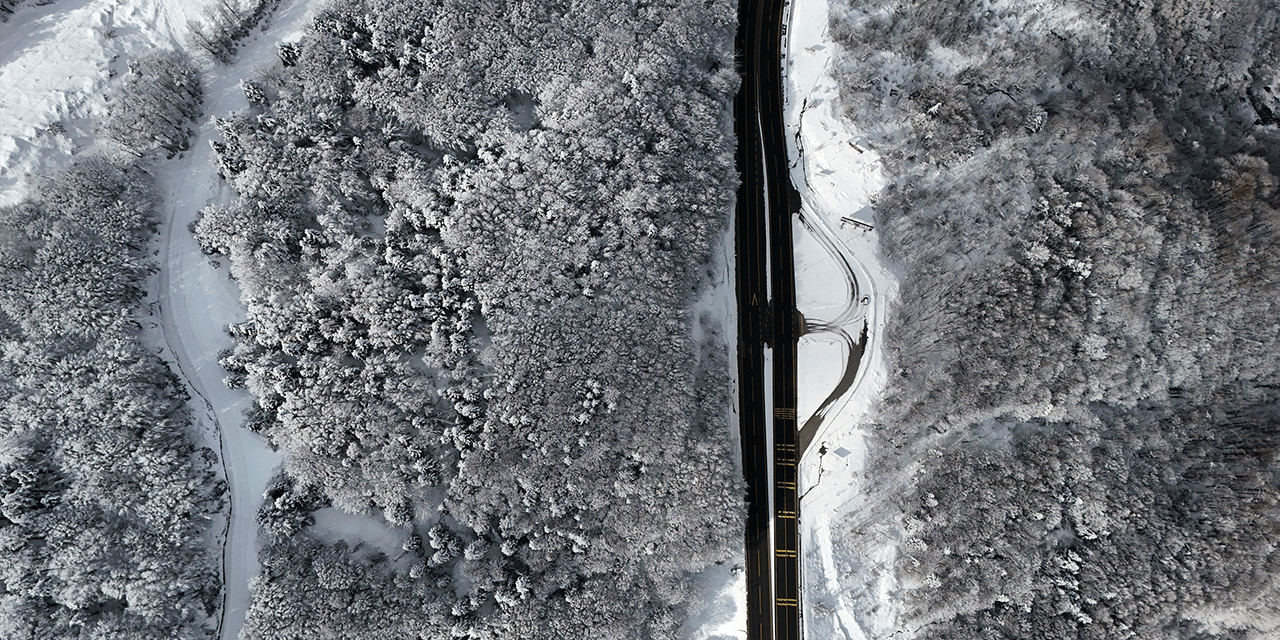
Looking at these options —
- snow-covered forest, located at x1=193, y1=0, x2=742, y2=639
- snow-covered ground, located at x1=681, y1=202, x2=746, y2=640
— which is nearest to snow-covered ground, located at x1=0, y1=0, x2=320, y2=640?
snow-covered forest, located at x1=193, y1=0, x2=742, y2=639

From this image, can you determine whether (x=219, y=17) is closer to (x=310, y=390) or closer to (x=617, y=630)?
(x=310, y=390)

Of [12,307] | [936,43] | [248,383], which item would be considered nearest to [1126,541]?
[936,43]

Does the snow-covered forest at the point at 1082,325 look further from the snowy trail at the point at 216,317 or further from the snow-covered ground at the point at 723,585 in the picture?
the snowy trail at the point at 216,317

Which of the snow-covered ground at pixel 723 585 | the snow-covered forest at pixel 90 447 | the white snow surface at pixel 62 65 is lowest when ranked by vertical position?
the snow-covered ground at pixel 723 585

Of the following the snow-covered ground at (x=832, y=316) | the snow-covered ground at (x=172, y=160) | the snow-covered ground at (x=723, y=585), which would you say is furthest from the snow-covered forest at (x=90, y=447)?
the snow-covered ground at (x=832, y=316)

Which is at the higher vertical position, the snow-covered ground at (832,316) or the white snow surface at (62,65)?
the white snow surface at (62,65)

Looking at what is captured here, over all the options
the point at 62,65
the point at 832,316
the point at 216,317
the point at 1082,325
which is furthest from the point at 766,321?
the point at 62,65
